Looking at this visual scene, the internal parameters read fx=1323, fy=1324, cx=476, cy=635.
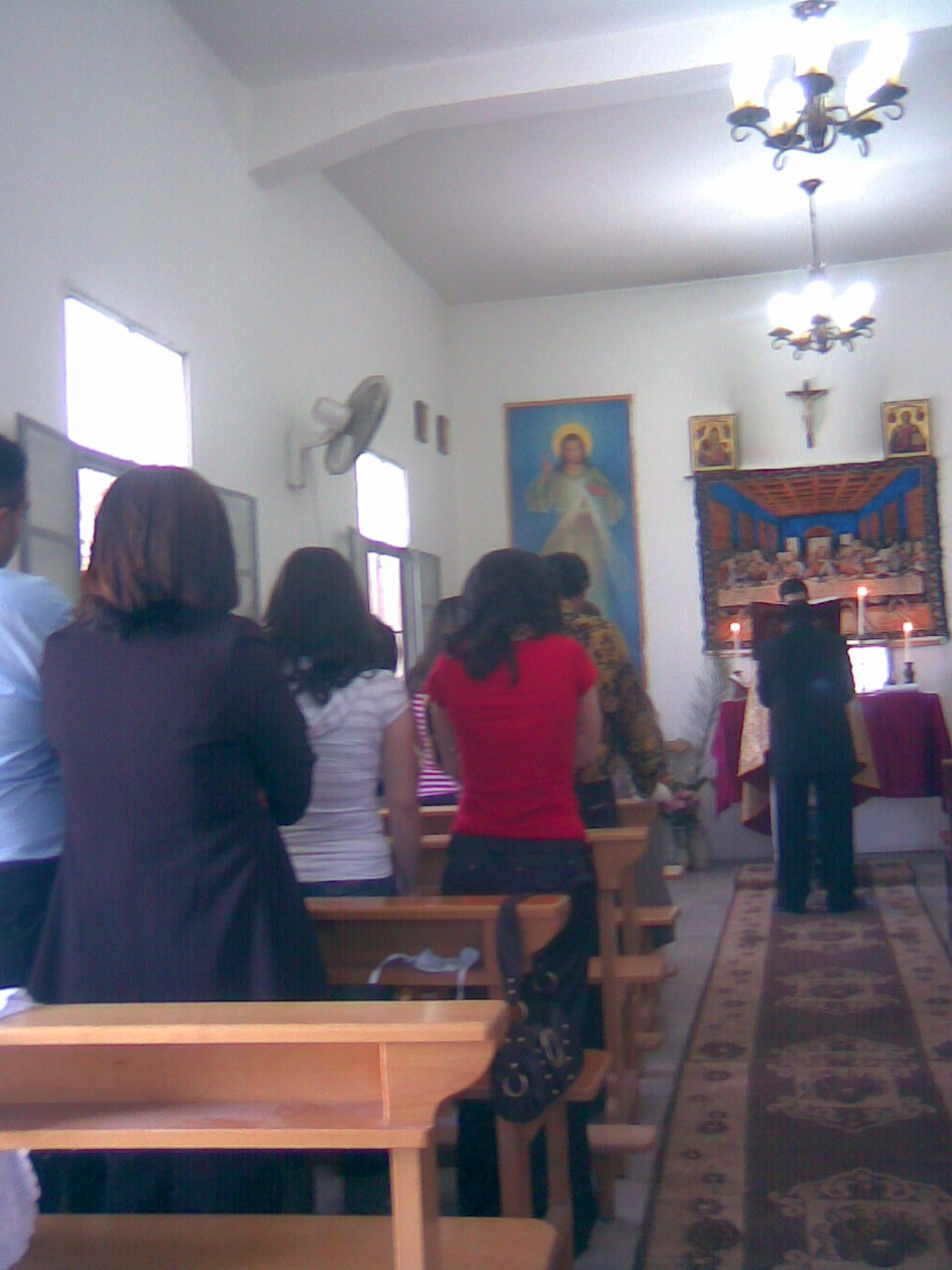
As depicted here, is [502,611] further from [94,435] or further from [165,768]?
[94,435]

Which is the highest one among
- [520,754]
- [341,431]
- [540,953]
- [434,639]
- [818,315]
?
[818,315]

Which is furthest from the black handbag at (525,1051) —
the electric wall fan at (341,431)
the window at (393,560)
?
the window at (393,560)

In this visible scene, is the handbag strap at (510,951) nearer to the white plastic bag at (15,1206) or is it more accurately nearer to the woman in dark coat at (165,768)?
the woman in dark coat at (165,768)

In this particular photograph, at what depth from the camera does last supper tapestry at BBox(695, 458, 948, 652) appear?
8859 millimetres

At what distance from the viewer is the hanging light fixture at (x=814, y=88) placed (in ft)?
15.4

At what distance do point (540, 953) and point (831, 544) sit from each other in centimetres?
681

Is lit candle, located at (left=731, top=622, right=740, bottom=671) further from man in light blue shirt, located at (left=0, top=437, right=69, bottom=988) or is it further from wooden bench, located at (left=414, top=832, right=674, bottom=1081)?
man in light blue shirt, located at (left=0, top=437, right=69, bottom=988)

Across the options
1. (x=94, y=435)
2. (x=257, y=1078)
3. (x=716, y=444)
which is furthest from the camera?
(x=716, y=444)

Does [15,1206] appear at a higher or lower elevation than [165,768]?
lower

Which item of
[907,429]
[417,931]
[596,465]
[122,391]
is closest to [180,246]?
[122,391]

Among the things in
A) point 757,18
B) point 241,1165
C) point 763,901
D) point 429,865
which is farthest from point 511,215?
point 241,1165

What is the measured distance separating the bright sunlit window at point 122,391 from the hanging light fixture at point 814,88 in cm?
230

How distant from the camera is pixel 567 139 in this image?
6648mm

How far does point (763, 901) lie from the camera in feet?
23.3
